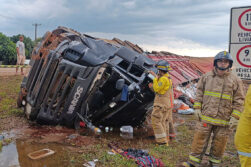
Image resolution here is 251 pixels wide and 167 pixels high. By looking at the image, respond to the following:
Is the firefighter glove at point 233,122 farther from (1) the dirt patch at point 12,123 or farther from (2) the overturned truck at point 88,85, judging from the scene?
(1) the dirt patch at point 12,123

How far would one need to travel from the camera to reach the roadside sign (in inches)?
161

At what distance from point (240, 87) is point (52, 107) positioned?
3525mm

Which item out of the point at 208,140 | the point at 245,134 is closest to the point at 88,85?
the point at 208,140

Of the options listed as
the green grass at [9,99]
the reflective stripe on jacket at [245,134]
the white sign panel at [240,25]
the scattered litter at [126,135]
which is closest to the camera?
the reflective stripe on jacket at [245,134]

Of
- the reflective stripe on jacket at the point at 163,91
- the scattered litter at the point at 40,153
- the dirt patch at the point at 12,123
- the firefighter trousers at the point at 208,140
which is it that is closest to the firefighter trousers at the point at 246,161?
the firefighter trousers at the point at 208,140

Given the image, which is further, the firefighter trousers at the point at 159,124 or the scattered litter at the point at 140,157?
the firefighter trousers at the point at 159,124

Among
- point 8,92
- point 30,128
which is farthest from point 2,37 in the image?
point 30,128

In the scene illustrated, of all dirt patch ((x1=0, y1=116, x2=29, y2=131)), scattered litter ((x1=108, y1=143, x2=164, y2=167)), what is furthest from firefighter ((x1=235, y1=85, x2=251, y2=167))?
dirt patch ((x1=0, y1=116, x2=29, y2=131))

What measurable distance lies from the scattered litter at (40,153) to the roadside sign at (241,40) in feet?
10.9

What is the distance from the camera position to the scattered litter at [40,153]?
3745mm

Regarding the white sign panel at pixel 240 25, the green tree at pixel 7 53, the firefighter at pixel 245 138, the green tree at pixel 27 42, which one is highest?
the green tree at pixel 27 42

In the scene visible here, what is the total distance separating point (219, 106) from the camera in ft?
11.6

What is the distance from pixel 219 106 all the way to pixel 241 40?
1.35 m

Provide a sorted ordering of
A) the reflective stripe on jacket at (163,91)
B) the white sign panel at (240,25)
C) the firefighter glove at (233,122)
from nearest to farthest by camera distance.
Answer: the firefighter glove at (233,122)
the white sign panel at (240,25)
the reflective stripe on jacket at (163,91)
